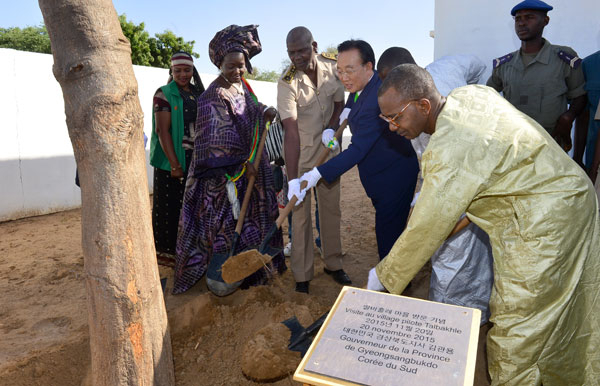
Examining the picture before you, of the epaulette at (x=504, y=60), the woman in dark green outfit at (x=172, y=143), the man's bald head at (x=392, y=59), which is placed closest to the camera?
the man's bald head at (x=392, y=59)

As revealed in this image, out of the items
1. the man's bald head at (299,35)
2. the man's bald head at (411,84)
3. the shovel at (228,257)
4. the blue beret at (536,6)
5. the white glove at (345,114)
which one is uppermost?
the blue beret at (536,6)

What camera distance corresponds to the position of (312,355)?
4.29 ft

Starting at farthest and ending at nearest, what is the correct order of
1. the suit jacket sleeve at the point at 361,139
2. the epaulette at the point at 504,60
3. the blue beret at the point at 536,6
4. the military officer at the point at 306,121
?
1. the epaulette at the point at 504,60
2. the military officer at the point at 306,121
3. the blue beret at the point at 536,6
4. the suit jacket sleeve at the point at 361,139

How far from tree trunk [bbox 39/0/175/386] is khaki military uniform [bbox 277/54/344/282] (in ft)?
5.56

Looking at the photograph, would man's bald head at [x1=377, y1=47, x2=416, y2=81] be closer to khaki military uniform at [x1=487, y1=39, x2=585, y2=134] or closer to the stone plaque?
khaki military uniform at [x1=487, y1=39, x2=585, y2=134]

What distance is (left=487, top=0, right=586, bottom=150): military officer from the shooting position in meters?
3.27

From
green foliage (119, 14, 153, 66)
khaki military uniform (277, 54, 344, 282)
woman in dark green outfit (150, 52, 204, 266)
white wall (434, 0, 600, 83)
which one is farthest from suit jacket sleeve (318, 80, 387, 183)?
green foliage (119, 14, 153, 66)

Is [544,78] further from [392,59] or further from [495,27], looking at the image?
[495,27]

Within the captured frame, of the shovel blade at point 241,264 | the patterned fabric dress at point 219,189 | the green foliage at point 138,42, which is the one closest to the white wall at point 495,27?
the patterned fabric dress at point 219,189

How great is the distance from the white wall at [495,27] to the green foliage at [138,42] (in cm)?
1550

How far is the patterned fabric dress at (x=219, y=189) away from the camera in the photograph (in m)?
3.29

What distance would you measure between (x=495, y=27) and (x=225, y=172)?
3.51 metres

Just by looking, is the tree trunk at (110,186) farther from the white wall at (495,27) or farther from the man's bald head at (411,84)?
the white wall at (495,27)

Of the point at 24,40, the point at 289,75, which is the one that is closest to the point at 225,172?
the point at 289,75
